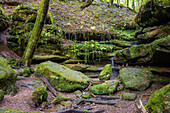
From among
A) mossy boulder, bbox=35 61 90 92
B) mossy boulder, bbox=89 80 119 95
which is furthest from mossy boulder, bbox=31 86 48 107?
mossy boulder, bbox=89 80 119 95

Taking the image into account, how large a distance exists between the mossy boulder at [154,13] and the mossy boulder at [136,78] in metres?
3.62

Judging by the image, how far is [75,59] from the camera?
10617 millimetres

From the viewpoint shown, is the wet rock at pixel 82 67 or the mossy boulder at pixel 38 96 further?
the wet rock at pixel 82 67

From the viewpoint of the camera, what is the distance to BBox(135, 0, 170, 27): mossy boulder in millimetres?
6694

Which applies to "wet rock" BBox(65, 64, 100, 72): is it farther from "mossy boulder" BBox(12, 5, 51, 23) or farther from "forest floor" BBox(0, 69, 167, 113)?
"mossy boulder" BBox(12, 5, 51, 23)

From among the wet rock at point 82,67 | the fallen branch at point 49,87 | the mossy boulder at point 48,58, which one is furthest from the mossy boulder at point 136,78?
the mossy boulder at point 48,58

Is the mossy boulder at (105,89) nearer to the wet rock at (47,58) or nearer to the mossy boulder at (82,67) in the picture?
the mossy boulder at (82,67)

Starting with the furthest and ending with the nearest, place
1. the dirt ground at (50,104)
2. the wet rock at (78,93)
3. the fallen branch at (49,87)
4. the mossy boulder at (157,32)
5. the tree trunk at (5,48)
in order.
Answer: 1. the tree trunk at (5,48)
2. the mossy boulder at (157,32)
3. the wet rock at (78,93)
4. the fallen branch at (49,87)
5. the dirt ground at (50,104)

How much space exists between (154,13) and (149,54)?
2.77m

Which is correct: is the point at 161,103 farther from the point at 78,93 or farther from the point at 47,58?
the point at 47,58

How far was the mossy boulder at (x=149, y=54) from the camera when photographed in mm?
6061

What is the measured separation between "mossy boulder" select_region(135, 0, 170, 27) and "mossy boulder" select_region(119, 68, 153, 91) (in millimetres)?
3622

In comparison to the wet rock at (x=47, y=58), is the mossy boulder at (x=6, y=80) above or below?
above

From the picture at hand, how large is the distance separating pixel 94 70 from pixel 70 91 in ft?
14.2
